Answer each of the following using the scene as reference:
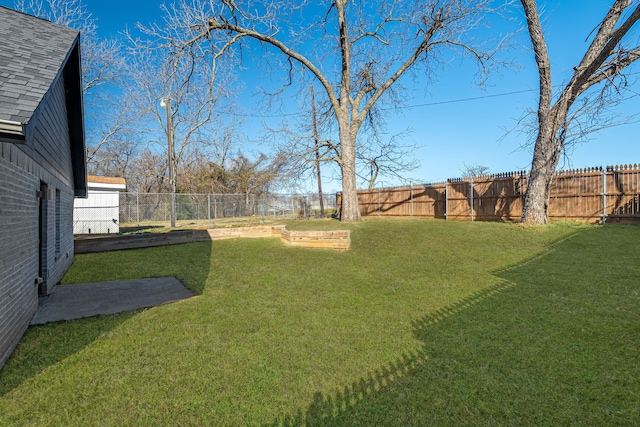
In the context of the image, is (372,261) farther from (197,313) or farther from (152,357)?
(152,357)

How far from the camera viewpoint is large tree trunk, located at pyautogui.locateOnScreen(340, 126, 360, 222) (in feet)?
40.5

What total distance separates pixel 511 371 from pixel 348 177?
10064 mm

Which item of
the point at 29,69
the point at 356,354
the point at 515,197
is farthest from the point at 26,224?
the point at 515,197

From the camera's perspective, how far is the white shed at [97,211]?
14.8 meters

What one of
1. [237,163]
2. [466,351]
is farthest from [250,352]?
[237,163]

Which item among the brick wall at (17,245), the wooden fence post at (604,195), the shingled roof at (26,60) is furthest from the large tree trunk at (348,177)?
the brick wall at (17,245)

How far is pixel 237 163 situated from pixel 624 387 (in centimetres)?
3197

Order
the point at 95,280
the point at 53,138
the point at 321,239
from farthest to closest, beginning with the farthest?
the point at 321,239, the point at 95,280, the point at 53,138

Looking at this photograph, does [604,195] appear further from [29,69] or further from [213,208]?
[213,208]

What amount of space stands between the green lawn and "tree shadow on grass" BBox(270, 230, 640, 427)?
0.05 ft

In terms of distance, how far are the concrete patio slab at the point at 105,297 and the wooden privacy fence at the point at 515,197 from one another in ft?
40.0

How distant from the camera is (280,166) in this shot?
13641 mm

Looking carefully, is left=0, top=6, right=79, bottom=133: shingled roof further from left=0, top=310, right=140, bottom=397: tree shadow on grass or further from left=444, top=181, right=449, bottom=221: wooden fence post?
left=444, top=181, right=449, bottom=221: wooden fence post

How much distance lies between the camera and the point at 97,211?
1495 cm
